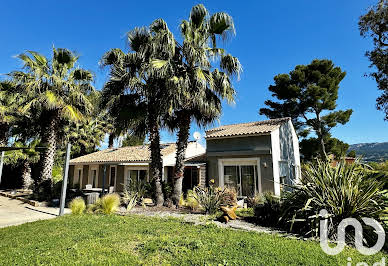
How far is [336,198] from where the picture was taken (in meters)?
7.03

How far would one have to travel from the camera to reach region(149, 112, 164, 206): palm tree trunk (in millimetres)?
12516

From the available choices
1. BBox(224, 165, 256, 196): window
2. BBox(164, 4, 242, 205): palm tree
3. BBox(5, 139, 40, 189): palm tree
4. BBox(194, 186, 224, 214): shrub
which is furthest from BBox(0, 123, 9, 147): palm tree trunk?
BBox(224, 165, 256, 196): window

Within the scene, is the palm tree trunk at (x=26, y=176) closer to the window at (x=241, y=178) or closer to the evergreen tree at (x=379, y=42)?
the window at (x=241, y=178)

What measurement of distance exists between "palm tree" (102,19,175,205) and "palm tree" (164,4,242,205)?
955 millimetres

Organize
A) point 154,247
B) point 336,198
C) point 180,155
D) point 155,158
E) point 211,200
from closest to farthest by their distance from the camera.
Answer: point 154,247 → point 336,198 → point 211,200 → point 180,155 → point 155,158

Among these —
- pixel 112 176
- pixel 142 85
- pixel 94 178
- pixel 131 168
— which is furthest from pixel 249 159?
pixel 94 178

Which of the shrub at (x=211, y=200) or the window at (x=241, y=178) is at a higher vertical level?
the window at (x=241, y=178)

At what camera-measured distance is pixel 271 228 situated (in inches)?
312

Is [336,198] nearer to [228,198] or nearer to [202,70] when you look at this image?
[228,198]

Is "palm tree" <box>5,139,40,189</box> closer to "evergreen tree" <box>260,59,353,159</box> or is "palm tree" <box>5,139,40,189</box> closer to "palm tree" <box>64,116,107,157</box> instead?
"palm tree" <box>64,116,107,157</box>

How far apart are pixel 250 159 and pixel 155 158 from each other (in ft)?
22.5

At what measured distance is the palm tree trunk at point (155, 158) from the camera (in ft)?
41.1

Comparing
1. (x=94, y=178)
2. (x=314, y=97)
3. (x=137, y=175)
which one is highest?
(x=314, y=97)

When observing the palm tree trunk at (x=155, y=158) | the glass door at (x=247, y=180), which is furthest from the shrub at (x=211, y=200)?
the glass door at (x=247, y=180)
